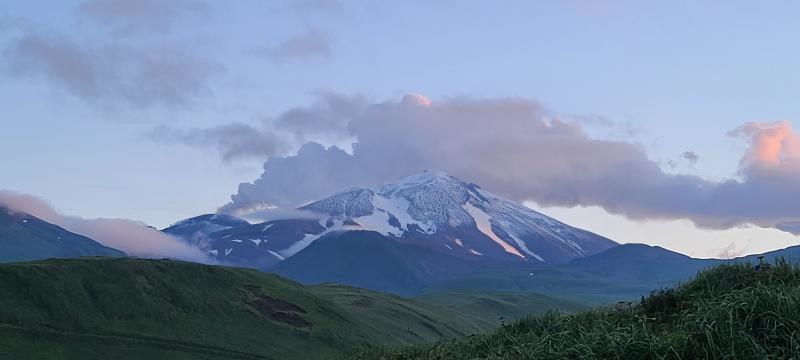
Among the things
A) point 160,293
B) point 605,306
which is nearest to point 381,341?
point 160,293

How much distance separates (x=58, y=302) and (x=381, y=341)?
195ft

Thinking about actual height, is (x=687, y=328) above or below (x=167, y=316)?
above

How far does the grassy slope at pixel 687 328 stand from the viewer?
1485cm

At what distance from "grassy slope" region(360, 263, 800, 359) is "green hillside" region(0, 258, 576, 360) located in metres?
92.7

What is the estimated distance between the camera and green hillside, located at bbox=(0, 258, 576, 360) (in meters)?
112

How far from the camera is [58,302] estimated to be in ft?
396

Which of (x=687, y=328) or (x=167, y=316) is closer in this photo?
(x=687, y=328)

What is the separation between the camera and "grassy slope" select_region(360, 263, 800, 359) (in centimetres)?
1485

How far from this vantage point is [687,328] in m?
16.5

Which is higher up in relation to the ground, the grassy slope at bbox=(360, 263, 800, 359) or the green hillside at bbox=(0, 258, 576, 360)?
the grassy slope at bbox=(360, 263, 800, 359)

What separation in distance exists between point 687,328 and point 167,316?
125m

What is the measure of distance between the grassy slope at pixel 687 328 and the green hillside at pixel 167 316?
9274cm

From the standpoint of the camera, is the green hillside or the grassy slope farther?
the green hillside

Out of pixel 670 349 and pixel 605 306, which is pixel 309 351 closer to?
pixel 605 306
